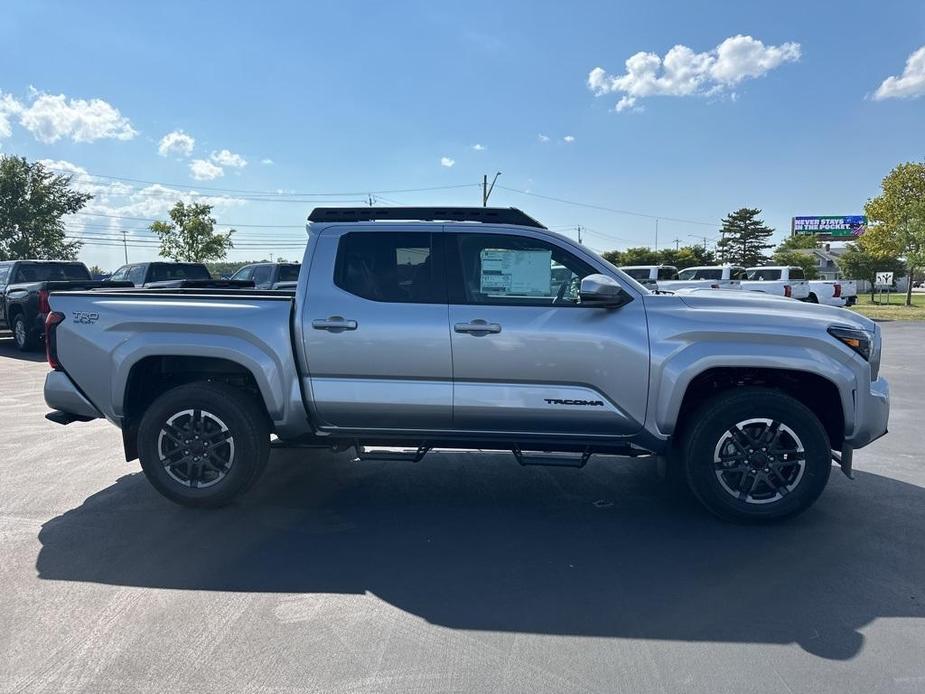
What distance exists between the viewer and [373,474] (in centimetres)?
529

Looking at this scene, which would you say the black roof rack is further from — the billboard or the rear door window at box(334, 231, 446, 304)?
the billboard

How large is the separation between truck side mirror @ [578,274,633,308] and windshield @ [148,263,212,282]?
1581 cm

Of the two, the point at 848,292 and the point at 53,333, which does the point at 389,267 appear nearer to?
the point at 53,333

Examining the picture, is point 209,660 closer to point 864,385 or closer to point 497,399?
point 497,399

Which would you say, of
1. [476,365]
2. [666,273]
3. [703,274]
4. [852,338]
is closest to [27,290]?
[476,365]

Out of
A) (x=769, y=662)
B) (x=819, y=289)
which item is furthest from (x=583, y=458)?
(x=819, y=289)

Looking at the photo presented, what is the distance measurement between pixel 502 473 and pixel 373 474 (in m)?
1.10

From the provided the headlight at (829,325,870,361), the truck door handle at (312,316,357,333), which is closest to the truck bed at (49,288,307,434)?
the truck door handle at (312,316,357,333)

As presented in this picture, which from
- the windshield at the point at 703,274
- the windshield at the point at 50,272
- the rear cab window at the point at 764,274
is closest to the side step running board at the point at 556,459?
the windshield at the point at 50,272

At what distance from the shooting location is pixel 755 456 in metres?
4.09

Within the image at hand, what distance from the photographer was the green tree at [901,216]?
90.0 ft

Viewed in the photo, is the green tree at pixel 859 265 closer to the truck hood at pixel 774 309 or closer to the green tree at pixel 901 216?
the green tree at pixel 901 216

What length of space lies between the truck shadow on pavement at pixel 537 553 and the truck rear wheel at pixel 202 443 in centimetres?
22

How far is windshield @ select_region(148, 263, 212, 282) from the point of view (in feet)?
56.3
